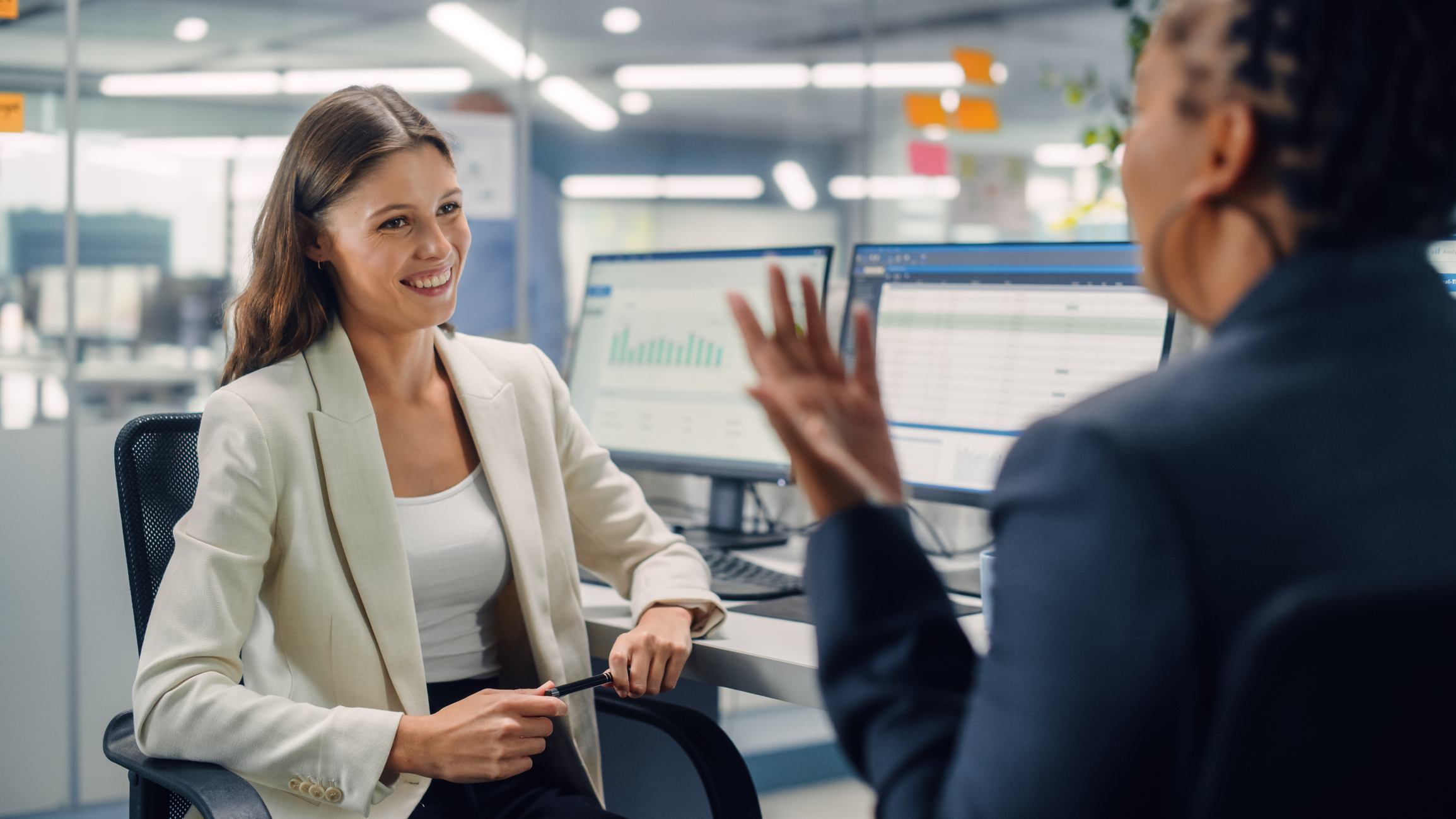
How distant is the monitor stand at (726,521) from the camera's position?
190cm

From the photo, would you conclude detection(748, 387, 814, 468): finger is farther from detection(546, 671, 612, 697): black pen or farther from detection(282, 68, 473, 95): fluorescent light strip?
detection(282, 68, 473, 95): fluorescent light strip

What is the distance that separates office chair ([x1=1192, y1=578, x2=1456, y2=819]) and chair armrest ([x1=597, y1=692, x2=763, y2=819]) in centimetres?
83

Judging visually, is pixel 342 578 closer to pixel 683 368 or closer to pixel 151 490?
pixel 151 490

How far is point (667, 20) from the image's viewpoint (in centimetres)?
412

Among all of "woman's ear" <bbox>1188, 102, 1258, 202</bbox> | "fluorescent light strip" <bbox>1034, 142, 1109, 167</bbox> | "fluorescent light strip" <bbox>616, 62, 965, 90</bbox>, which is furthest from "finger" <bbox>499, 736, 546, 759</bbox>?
"fluorescent light strip" <bbox>1034, 142, 1109, 167</bbox>

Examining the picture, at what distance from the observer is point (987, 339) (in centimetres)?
156

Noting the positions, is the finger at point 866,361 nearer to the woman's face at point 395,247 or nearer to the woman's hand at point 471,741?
the woman's hand at point 471,741

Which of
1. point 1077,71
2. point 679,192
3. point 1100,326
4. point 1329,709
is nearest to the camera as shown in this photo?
point 1329,709

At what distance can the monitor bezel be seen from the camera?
5.81 ft

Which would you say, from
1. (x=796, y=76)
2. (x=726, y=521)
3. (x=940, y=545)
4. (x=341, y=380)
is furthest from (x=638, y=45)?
(x=341, y=380)

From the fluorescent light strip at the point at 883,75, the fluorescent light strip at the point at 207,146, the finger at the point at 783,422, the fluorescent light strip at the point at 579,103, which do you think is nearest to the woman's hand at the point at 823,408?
the finger at the point at 783,422

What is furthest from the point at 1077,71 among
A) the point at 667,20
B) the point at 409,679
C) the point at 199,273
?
the point at 409,679

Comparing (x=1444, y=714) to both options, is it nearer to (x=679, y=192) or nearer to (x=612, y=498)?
(x=612, y=498)

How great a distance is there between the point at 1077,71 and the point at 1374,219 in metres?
4.65
